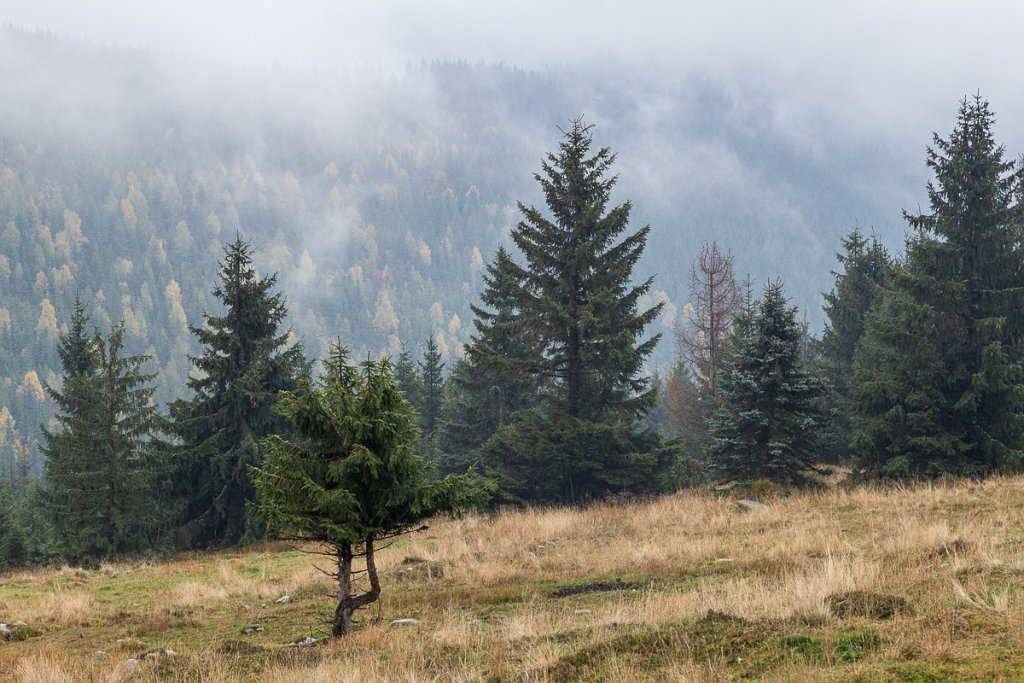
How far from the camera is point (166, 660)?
8.37m

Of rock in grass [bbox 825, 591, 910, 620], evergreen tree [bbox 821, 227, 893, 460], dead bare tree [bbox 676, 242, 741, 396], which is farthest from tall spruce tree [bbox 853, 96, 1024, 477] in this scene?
dead bare tree [bbox 676, 242, 741, 396]

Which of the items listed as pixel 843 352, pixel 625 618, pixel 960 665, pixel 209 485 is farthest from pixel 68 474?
pixel 843 352

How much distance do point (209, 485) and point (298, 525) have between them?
Answer: 70.4 feet

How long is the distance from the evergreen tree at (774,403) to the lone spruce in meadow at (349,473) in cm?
1814

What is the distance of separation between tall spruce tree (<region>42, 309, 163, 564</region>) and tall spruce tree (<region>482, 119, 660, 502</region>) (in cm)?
1351

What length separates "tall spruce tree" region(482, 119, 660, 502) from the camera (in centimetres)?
2617

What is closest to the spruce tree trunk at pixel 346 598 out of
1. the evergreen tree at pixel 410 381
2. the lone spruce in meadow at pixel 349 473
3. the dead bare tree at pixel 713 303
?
the lone spruce in meadow at pixel 349 473

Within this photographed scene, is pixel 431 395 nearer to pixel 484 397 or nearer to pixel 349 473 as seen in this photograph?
pixel 484 397

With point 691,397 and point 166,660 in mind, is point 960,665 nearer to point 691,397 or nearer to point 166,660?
point 166,660

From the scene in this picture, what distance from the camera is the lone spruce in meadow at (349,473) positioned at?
9.12m

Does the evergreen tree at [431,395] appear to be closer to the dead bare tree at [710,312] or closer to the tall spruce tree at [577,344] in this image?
the dead bare tree at [710,312]

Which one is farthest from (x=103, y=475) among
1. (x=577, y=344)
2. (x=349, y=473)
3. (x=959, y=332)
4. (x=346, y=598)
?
(x=959, y=332)

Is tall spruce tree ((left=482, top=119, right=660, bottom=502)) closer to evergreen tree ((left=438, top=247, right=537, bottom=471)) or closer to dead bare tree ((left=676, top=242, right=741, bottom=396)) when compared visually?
evergreen tree ((left=438, top=247, right=537, bottom=471))

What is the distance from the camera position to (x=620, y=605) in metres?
9.12
